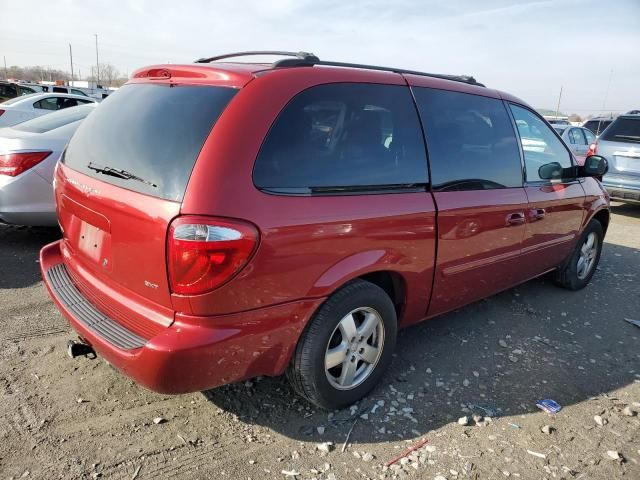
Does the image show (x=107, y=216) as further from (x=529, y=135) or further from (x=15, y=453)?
(x=529, y=135)

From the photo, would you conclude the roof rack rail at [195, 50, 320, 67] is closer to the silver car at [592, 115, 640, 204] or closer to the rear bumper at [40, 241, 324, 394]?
the rear bumper at [40, 241, 324, 394]

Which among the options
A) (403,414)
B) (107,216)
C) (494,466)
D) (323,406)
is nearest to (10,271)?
(107,216)

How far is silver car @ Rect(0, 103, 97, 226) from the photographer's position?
4547 millimetres

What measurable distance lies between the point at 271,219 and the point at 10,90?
78.4ft

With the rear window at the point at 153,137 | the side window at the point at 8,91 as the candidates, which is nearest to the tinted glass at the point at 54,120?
the rear window at the point at 153,137

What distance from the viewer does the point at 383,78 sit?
9.19 feet

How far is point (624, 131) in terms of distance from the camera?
895cm

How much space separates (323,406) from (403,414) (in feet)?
1.55

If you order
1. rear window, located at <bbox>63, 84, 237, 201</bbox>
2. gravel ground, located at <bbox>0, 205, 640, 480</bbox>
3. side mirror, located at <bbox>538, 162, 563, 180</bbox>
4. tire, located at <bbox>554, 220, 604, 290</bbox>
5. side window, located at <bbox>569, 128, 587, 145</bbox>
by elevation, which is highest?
rear window, located at <bbox>63, 84, 237, 201</bbox>

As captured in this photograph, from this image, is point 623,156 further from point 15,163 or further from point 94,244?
point 15,163

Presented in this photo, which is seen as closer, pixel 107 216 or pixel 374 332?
pixel 107 216

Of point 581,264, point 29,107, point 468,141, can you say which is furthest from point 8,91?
point 581,264

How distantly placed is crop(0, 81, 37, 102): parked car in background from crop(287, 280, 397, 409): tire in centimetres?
2271

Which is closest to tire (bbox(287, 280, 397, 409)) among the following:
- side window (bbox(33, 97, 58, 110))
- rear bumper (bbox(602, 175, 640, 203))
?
rear bumper (bbox(602, 175, 640, 203))
